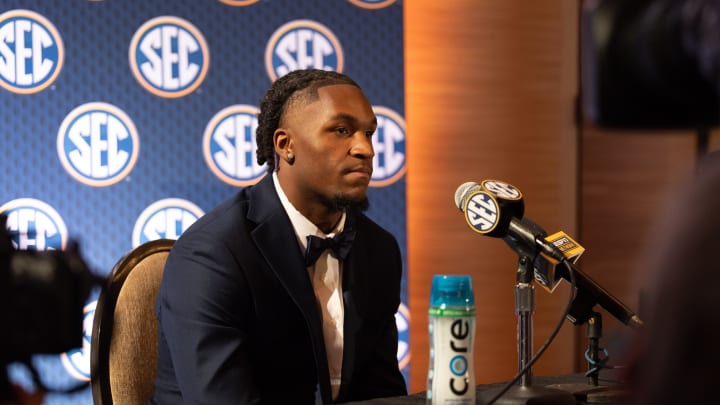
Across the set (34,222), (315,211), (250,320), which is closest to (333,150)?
(315,211)

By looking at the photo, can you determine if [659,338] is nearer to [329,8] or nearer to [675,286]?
[675,286]

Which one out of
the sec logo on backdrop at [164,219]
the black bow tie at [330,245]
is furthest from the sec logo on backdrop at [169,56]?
the black bow tie at [330,245]

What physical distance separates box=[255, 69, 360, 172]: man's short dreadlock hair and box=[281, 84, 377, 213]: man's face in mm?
34

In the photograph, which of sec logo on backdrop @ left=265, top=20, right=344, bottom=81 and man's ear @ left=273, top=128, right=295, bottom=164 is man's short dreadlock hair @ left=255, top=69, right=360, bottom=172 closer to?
man's ear @ left=273, top=128, right=295, bottom=164

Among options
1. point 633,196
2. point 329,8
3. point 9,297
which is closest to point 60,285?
point 9,297

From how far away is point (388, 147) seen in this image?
291cm

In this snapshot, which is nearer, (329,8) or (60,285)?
(60,285)

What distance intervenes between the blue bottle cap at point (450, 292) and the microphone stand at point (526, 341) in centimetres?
12

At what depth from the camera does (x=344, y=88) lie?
2092 millimetres

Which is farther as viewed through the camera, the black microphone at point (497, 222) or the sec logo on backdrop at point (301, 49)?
Result: the sec logo on backdrop at point (301, 49)

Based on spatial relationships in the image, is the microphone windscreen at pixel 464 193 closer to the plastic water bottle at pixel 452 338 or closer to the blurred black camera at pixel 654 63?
the plastic water bottle at pixel 452 338

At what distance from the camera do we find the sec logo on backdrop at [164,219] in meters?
2.71

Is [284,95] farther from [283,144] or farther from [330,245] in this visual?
[330,245]

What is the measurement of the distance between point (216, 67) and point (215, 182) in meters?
0.36
